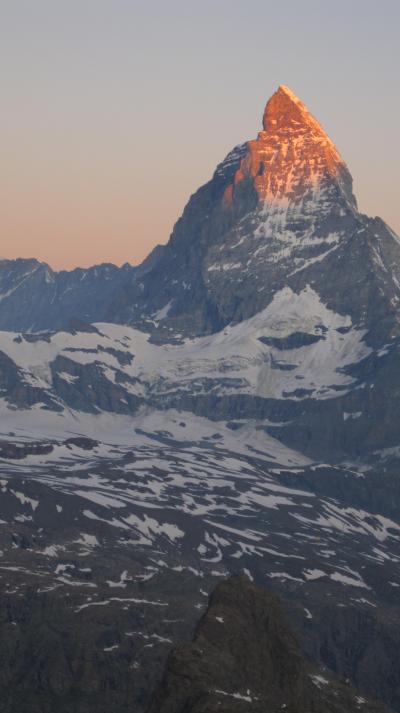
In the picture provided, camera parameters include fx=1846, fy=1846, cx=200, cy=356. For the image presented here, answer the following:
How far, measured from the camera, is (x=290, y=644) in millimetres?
188500

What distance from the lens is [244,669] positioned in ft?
581

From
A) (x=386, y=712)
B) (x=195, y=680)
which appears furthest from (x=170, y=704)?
(x=386, y=712)

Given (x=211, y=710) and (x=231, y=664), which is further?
(x=231, y=664)

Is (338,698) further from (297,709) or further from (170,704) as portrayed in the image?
(170,704)

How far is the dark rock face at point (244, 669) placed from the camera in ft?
531

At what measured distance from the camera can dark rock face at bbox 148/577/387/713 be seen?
6368 inches

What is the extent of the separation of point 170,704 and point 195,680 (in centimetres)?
308

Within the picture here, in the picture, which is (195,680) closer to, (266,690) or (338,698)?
(266,690)

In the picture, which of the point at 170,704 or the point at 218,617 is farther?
the point at 218,617

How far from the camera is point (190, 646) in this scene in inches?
6732

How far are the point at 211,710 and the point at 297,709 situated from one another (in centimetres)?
1575

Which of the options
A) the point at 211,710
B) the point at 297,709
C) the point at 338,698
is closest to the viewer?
the point at 211,710

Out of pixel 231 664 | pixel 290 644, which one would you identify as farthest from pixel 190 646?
pixel 290 644

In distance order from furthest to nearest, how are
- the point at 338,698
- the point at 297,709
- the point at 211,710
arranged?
the point at 338,698
the point at 297,709
the point at 211,710
